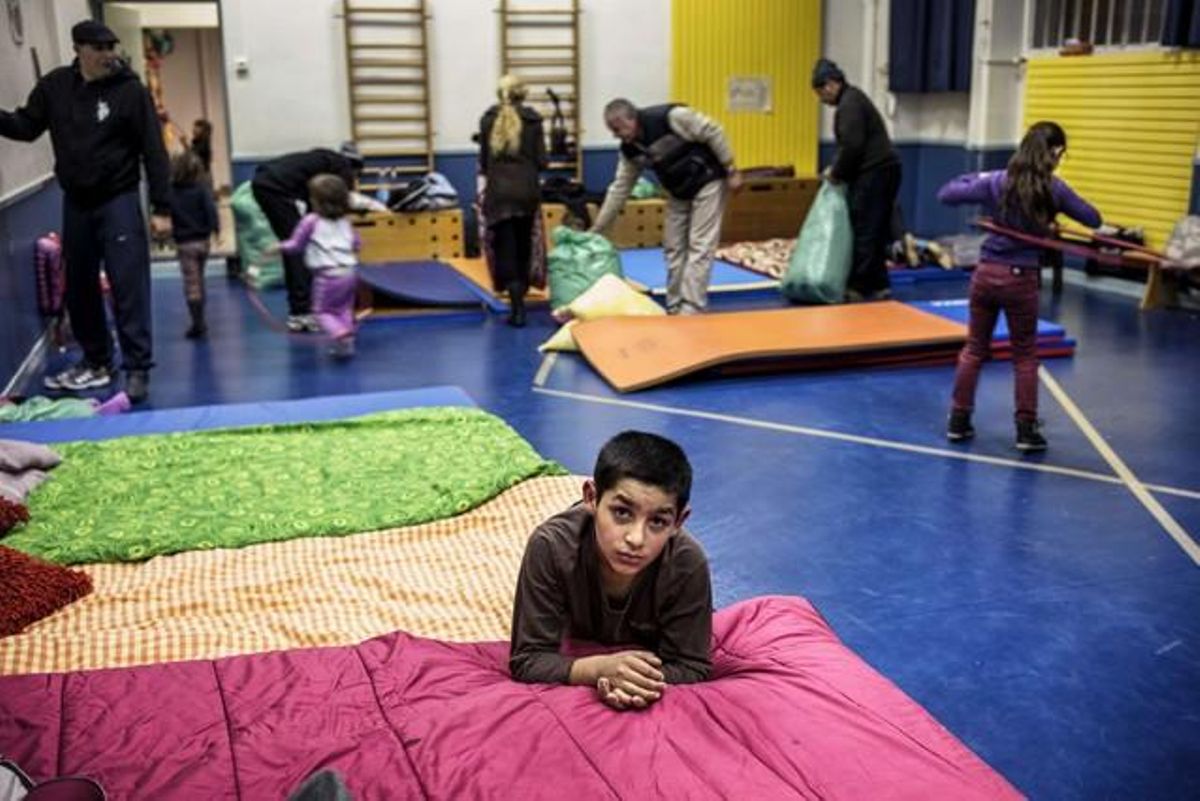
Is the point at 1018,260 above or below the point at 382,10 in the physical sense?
below

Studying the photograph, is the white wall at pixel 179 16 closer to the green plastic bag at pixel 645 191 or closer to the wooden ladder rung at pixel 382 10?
the wooden ladder rung at pixel 382 10

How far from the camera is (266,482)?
4.03 metres

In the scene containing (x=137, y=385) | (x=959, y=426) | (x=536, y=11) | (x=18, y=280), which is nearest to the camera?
(x=959, y=426)

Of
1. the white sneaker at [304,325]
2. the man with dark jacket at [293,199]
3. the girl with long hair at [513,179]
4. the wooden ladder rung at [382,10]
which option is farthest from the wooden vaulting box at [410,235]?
the girl with long hair at [513,179]

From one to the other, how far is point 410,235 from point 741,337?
4.42m

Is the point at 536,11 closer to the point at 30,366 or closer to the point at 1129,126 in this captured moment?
the point at 1129,126

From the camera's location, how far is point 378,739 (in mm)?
2279

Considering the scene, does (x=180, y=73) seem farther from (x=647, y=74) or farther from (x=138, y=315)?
(x=138, y=315)

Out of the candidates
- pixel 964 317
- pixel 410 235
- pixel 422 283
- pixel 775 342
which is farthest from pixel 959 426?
pixel 410 235

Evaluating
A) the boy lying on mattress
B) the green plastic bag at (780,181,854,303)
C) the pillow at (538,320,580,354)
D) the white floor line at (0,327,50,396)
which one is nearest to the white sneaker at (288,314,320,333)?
the white floor line at (0,327,50,396)

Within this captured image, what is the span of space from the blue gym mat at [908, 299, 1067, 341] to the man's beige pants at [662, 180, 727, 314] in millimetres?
1321

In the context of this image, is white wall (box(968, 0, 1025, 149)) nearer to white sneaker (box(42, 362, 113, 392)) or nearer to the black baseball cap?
the black baseball cap

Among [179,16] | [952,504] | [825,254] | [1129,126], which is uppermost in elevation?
[179,16]

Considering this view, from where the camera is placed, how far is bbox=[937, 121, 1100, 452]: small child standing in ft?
15.1
